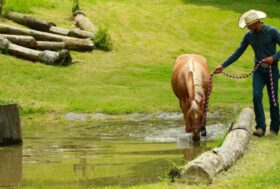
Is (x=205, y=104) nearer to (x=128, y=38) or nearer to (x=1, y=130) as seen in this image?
(x=1, y=130)

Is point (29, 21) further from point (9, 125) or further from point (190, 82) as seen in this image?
point (9, 125)

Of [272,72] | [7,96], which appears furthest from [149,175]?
[7,96]

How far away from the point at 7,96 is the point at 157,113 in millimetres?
4817

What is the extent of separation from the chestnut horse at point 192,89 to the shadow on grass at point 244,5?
29.7 m

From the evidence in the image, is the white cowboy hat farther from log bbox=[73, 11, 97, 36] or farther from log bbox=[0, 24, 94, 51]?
log bbox=[73, 11, 97, 36]

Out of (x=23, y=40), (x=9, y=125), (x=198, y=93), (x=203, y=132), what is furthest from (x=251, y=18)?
(x=23, y=40)

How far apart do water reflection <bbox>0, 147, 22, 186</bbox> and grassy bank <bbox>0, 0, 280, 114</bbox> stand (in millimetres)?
6247

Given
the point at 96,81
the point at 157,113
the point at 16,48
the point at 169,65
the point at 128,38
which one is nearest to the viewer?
the point at 157,113

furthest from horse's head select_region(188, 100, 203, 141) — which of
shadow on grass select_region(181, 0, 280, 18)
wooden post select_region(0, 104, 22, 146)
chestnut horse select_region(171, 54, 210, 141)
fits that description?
shadow on grass select_region(181, 0, 280, 18)

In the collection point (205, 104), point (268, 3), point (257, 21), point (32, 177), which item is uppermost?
point (268, 3)

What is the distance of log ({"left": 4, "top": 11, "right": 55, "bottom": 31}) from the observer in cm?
3291

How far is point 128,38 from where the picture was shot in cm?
3606

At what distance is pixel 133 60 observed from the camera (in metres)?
30.5

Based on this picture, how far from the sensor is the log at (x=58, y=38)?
3028 centimetres
